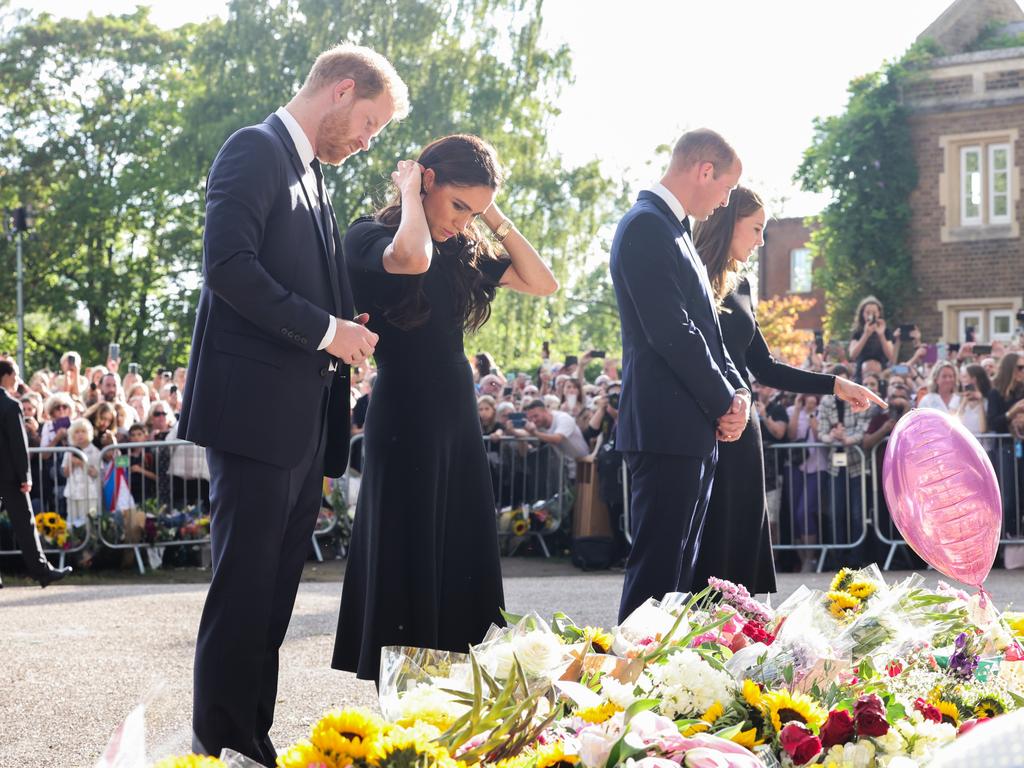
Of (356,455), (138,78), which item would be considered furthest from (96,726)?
(138,78)

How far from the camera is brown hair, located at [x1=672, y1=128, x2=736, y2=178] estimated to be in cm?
467

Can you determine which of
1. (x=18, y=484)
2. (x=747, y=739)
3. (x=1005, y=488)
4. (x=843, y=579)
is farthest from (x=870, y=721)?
(x=1005, y=488)

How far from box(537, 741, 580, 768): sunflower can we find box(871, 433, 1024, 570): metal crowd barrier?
9.79m

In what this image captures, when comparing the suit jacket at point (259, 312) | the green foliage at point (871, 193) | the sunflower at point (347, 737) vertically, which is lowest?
the sunflower at point (347, 737)

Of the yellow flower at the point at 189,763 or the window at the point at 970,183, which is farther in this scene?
the window at the point at 970,183

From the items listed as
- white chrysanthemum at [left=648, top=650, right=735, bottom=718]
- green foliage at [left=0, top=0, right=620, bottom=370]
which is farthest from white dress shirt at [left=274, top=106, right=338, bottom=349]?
green foliage at [left=0, top=0, right=620, bottom=370]

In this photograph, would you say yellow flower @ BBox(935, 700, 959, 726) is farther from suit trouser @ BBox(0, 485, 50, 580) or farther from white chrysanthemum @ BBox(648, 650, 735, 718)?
suit trouser @ BBox(0, 485, 50, 580)

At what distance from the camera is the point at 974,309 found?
28.8 meters

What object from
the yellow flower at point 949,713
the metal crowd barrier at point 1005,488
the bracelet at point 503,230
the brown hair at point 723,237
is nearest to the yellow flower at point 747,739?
the yellow flower at point 949,713

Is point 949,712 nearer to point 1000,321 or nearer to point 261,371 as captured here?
point 261,371

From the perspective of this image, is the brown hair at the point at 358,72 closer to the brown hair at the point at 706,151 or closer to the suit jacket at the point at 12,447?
the brown hair at the point at 706,151

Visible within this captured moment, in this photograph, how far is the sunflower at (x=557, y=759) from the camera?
1.90m

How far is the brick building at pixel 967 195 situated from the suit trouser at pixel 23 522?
22.1m

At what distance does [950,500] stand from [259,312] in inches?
83.5
